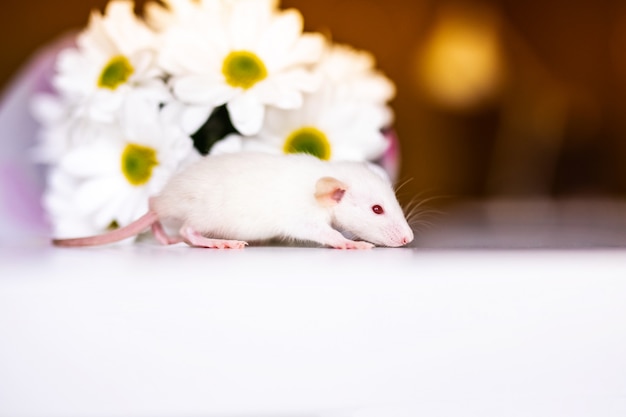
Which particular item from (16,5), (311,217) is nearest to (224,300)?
(311,217)

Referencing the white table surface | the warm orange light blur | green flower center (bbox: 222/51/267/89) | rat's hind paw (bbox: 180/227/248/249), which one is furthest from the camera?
the warm orange light blur

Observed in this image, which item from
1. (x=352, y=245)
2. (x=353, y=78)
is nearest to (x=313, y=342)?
(x=352, y=245)

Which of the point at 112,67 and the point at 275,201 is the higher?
the point at 112,67

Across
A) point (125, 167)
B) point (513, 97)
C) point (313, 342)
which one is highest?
point (513, 97)

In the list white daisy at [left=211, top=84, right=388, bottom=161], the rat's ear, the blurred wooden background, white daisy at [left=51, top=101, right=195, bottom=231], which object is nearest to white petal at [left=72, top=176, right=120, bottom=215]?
white daisy at [left=51, top=101, right=195, bottom=231]

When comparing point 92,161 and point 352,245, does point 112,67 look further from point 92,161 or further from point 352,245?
point 352,245

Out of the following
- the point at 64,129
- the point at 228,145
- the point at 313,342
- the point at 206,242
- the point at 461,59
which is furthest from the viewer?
the point at 461,59

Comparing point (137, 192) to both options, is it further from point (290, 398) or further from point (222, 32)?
point (290, 398)

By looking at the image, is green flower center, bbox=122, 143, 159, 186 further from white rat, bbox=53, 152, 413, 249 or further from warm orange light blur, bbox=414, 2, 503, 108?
warm orange light blur, bbox=414, 2, 503, 108
